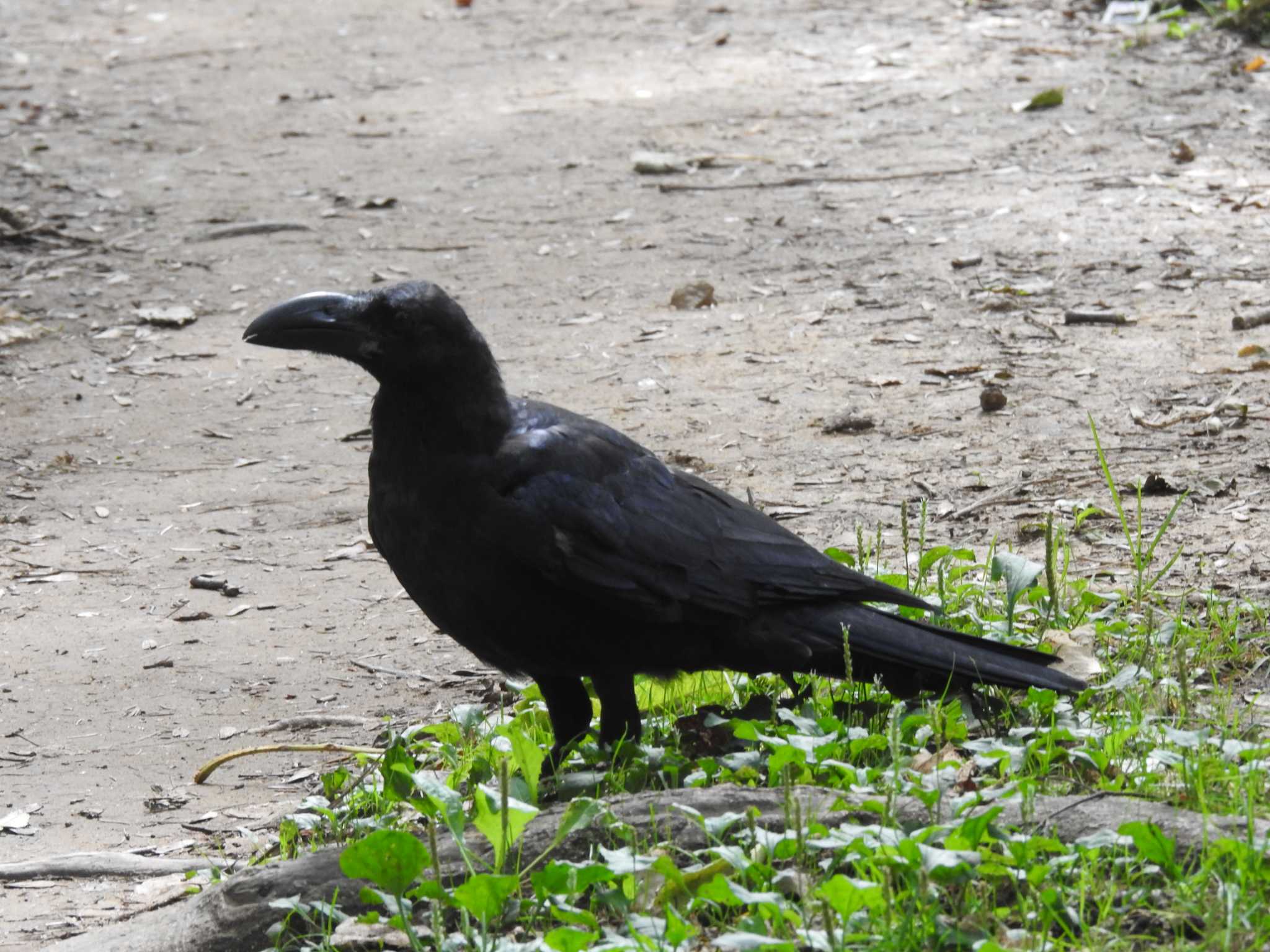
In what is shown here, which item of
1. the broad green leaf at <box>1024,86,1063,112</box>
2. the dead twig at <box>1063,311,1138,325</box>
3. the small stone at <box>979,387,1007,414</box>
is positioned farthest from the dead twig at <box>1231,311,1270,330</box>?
the broad green leaf at <box>1024,86,1063,112</box>

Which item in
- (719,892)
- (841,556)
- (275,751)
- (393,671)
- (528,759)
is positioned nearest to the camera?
(719,892)

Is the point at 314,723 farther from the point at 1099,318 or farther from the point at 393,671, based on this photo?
the point at 1099,318

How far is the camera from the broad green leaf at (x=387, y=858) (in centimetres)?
257

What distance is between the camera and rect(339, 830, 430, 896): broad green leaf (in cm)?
257

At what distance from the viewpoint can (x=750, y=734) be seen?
3234 millimetres

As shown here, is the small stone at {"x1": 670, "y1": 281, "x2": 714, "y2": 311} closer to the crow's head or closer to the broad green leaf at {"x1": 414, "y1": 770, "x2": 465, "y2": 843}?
the crow's head

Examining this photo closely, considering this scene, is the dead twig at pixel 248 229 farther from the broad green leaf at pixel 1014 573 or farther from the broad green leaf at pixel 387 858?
the broad green leaf at pixel 387 858

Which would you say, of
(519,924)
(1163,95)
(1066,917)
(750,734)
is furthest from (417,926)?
(1163,95)

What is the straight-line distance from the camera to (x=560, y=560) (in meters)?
3.38

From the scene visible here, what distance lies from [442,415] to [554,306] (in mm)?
3978

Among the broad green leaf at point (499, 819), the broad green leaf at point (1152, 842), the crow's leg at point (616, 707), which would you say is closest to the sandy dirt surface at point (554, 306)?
the crow's leg at point (616, 707)

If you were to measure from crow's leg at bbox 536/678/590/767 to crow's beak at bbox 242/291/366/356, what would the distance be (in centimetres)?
89

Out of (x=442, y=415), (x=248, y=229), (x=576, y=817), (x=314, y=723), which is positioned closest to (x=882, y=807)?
(x=576, y=817)

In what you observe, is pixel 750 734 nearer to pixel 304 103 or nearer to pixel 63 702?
pixel 63 702
